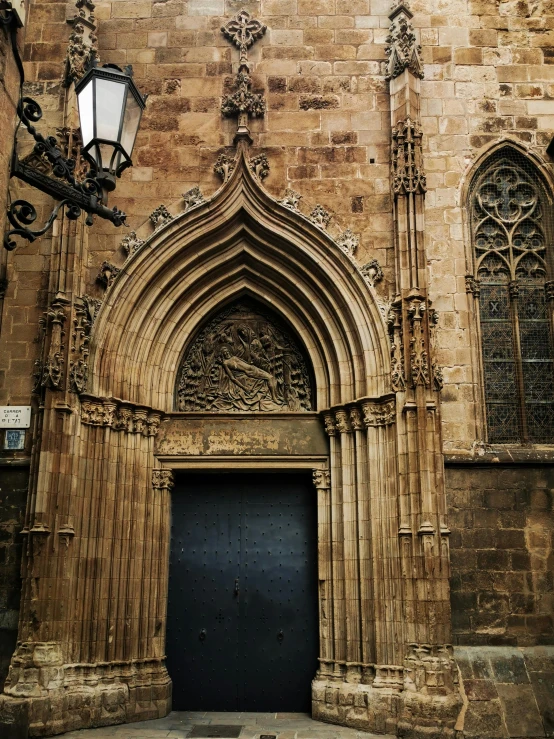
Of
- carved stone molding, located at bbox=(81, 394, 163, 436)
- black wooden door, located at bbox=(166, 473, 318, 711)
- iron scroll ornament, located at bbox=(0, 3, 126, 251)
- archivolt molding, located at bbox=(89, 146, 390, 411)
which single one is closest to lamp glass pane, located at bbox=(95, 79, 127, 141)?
iron scroll ornament, located at bbox=(0, 3, 126, 251)

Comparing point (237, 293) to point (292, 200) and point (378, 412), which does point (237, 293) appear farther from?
point (378, 412)

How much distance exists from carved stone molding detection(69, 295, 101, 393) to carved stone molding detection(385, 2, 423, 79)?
16.8 ft

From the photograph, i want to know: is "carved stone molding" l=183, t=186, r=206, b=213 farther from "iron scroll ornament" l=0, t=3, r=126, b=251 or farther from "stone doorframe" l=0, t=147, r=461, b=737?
"iron scroll ornament" l=0, t=3, r=126, b=251

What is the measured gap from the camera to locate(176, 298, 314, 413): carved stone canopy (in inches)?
426

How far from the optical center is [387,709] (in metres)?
8.90

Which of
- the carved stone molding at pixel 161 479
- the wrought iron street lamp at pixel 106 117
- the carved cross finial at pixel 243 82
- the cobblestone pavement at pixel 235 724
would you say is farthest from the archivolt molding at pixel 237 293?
the wrought iron street lamp at pixel 106 117

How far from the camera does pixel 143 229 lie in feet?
34.9

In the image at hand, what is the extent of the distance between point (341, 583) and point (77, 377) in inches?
162

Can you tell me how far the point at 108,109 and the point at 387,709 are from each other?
691 centimetres

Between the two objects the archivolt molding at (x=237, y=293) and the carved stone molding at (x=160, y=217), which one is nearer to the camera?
the archivolt molding at (x=237, y=293)

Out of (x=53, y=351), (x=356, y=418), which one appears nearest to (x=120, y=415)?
(x=53, y=351)

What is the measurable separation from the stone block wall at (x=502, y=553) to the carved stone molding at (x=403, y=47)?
17.4 feet

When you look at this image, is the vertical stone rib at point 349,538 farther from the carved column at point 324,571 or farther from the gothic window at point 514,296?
the gothic window at point 514,296

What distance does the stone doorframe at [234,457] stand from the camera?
900 cm
